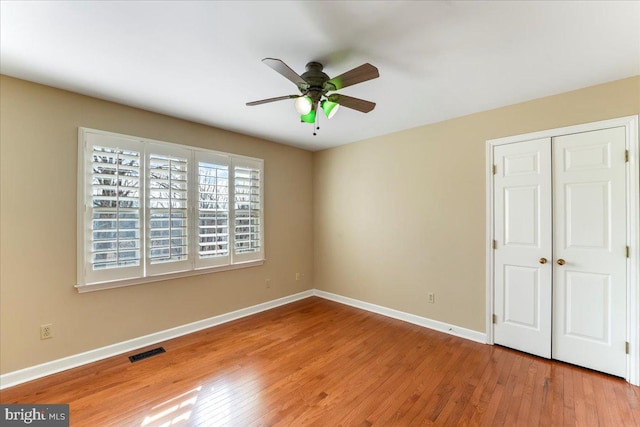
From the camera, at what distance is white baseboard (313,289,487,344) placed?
3.06 metres

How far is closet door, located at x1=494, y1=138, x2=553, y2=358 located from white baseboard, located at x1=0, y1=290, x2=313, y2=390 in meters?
3.17

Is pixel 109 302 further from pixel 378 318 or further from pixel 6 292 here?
pixel 378 318

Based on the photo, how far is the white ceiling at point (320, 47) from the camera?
155 centimetres

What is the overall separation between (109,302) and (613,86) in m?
5.21

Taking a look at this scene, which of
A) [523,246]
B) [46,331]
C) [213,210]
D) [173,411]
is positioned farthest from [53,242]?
[523,246]

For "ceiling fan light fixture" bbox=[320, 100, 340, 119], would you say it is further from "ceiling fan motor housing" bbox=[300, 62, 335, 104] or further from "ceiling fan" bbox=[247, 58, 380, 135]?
"ceiling fan motor housing" bbox=[300, 62, 335, 104]

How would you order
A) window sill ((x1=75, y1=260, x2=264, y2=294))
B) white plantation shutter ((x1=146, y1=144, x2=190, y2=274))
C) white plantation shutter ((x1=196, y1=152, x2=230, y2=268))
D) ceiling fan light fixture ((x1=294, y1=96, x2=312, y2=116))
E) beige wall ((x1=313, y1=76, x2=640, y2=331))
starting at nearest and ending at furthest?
ceiling fan light fixture ((x1=294, y1=96, x2=312, y2=116)) → window sill ((x1=75, y1=260, x2=264, y2=294)) → beige wall ((x1=313, y1=76, x2=640, y2=331)) → white plantation shutter ((x1=146, y1=144, x2=190, y2=274)) → white plantation shutter ((x1=196, y1=152, x2=230, y2=268))

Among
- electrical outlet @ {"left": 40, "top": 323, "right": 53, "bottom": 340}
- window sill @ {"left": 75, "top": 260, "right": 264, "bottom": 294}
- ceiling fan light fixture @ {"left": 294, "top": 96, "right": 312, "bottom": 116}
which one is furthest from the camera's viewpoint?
window sill @ {"left": 75, "top": 260, "right": 264, "bottom": 294}

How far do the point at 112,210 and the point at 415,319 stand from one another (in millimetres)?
3768

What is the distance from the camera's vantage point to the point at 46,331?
2408 millimetres

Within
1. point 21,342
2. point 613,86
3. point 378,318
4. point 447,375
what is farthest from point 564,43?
point 21,342

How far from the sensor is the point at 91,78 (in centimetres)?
232

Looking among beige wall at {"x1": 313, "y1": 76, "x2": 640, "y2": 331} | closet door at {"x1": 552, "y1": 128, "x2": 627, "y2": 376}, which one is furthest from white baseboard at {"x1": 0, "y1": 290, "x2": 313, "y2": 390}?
closet door at {"x1": 552, "y1": 128, "x2": 627, "y2": 376}

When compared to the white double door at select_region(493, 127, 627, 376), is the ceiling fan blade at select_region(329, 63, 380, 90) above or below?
above
